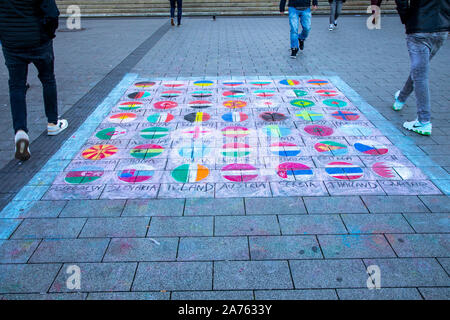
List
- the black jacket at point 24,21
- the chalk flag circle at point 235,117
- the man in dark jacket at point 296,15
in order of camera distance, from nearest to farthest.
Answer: the black jacket at point 24,21, the chalk flag circle at point 235,117, the man in dark jacket at point 296,15

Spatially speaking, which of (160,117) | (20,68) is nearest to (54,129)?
(20,68)

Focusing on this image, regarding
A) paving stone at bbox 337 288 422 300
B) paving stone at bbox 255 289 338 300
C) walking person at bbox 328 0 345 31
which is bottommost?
paving stone at bbox 255 289 338 300

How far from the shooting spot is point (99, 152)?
13.4 feet

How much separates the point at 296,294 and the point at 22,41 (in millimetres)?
3808

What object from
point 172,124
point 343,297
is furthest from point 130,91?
point 343,297

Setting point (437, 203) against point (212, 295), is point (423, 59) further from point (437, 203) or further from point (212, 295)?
point (212, 295)

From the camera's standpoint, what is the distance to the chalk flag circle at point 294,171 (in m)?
3.51

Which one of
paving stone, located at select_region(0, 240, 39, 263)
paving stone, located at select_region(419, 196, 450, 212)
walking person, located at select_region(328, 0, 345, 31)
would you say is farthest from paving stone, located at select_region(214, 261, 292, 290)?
walking person, located at select_region(328, 0, 345, 31)

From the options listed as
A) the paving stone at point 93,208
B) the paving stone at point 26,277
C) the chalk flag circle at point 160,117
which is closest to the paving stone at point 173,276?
the paving stone at point 26,277

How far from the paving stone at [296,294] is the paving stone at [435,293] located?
0.57 meters

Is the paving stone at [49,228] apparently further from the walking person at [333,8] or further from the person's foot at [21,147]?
the walking person at [333,8]

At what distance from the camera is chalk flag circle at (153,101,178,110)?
544cm

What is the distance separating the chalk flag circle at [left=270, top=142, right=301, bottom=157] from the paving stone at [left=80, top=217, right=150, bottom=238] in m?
1.77

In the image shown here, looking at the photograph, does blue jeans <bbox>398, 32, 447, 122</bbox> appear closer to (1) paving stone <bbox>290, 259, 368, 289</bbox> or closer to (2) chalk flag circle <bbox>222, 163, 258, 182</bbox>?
(2) chalk flag circle <bbox>222, 163, 258, 182</bbox>
